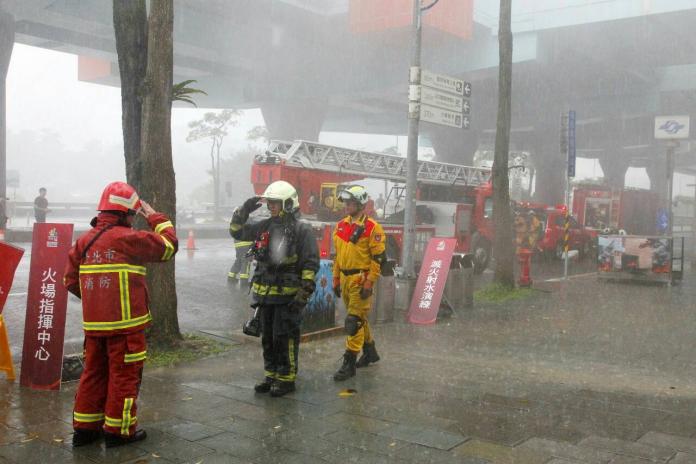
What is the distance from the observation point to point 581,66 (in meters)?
34.7

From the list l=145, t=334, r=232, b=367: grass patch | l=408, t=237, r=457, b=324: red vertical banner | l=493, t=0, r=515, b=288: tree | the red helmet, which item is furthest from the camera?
l=493, t=0, r=515, b=288: tree

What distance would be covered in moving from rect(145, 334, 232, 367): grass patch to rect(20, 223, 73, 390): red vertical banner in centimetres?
116

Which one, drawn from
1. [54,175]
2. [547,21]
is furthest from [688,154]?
[54,175]

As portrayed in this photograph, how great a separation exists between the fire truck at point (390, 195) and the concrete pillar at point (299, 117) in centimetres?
1885

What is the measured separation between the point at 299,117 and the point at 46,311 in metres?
34.7

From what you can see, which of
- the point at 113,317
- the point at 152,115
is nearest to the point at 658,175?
the point at 152,115

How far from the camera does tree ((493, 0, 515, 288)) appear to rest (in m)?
13.6

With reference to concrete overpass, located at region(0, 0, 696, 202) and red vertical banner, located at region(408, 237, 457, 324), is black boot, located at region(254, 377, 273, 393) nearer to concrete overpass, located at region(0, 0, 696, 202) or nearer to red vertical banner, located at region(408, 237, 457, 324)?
red vertical banner, located at region(408, 237, 457, 324)

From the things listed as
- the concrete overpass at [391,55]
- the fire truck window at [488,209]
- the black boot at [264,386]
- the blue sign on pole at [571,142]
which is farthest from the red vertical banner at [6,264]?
the concrete overpass at [391,55]

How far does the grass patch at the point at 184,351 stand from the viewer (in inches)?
282

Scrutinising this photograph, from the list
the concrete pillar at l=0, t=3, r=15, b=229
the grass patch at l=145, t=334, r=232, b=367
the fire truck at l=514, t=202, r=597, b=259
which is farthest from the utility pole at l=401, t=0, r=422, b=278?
the concrete pillar at l=0, t=3, r=15, b=229

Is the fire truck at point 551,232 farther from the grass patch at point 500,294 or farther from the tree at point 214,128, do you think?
the tree at point 214,128

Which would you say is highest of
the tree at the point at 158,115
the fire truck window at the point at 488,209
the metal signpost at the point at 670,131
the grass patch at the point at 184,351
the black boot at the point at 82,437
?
the metal signpost at the point at 670,131

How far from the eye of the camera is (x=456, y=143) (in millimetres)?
47812
